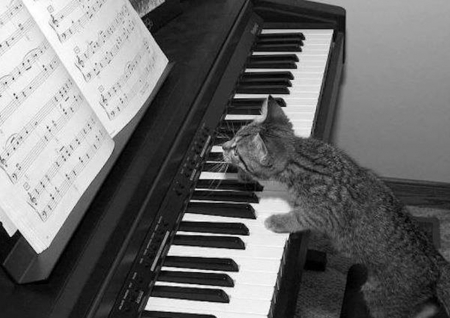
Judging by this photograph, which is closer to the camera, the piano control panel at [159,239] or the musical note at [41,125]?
the musical note at [41,125]

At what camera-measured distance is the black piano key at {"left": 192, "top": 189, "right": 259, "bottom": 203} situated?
75.9 inches

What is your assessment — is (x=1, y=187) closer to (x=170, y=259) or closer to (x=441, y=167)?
(x=170, y=259)

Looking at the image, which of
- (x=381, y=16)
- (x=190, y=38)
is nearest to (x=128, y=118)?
(x=190, y=38)

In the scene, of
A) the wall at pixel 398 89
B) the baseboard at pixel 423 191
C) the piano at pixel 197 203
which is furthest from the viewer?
the baseboard at pixel 423 191

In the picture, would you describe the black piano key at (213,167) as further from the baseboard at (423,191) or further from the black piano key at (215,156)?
the baseboard at (423,191)

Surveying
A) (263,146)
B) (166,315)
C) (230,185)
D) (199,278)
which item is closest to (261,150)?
(263,146)

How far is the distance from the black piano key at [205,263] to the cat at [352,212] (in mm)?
297

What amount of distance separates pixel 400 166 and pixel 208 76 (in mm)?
1576

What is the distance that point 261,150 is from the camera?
2.01m

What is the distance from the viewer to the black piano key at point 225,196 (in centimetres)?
193

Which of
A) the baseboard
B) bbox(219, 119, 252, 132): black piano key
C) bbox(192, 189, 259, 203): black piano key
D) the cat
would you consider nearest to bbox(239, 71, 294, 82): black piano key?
bbox(219, 119, 252, 132): black piano key

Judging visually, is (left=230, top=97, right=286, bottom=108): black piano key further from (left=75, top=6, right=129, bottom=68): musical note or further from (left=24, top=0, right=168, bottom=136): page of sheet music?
(left=75, top=6, right=129, bottom=68): musical note

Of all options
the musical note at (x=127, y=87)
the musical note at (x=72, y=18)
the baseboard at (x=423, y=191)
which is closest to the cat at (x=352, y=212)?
the musical note at (x=127, y=87)

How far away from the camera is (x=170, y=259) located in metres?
1.74
